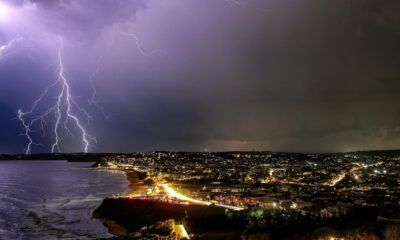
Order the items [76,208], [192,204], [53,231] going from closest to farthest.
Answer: [53,231] < [192,204] < [76,208]

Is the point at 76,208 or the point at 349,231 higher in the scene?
the point at 349,231

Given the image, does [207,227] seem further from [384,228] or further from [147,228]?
[384,228]

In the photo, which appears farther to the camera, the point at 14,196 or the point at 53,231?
→ the point at 14,196

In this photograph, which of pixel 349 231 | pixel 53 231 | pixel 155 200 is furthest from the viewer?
pixel 155 200

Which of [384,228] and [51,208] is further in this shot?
[51,208]

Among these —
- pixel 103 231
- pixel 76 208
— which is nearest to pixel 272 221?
pixel 103 231

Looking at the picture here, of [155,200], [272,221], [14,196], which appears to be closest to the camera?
[272,221]

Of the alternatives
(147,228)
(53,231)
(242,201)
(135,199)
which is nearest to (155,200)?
(135,199)

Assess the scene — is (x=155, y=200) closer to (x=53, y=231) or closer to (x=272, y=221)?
(x=53, y=231)

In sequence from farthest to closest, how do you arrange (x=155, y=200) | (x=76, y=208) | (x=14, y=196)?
(x=14, y=196) < (x=76, y=208) < (x=155, y=200)
